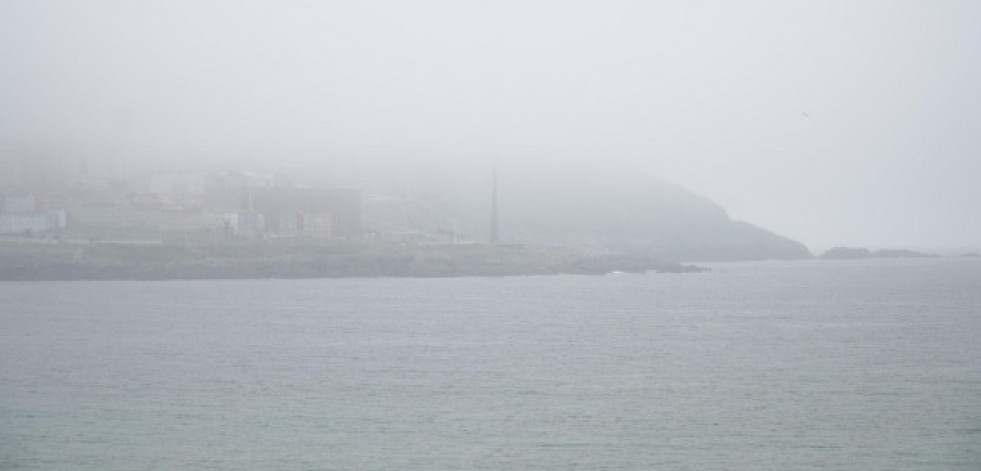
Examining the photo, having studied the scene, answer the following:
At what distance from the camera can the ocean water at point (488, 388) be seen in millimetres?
19312

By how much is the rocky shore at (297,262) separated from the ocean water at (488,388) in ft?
102

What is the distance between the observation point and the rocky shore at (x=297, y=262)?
8588 cm

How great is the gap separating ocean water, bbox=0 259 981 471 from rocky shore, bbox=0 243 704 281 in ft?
102

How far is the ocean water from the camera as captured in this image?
63.4 feet

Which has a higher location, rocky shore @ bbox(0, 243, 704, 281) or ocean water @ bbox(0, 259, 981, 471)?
rocky shore @ bbox(0, 243, 704, 281)

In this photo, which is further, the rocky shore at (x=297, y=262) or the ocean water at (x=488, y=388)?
the rocky shore at (x=297, y=262)

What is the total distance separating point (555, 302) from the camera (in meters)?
63.4

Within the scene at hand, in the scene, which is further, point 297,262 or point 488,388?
point 297,262

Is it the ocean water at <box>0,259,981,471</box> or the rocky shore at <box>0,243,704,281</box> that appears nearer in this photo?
the ocean water at <box>0,259,981,471</box>

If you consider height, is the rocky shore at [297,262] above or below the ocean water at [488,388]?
above

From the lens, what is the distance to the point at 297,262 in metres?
95.2

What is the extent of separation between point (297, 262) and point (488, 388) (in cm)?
7061

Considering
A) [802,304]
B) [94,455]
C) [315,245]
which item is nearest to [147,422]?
[94,455]

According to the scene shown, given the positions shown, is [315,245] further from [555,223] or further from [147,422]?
[147,422]
